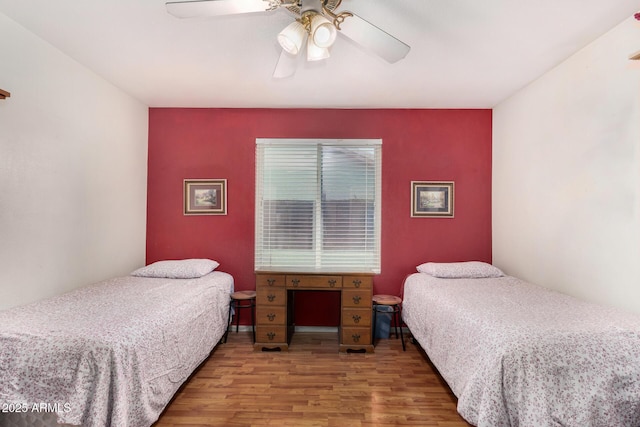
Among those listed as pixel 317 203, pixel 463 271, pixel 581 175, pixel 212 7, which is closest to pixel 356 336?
pixel 463 271

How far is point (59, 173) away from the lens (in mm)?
2424

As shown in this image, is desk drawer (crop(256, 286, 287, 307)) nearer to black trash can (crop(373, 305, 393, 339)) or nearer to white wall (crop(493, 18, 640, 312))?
black trash can (crop(373, 305, 393, 339))

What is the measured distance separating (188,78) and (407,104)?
85.3 inches

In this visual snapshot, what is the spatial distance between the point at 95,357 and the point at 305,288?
5.78 ft

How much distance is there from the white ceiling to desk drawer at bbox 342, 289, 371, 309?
6.23 ft

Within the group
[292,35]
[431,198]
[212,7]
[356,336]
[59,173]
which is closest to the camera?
[212,7]

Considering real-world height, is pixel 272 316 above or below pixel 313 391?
A: above

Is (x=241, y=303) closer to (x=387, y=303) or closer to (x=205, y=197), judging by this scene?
(x=205, y=197)

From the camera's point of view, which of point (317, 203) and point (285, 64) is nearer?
point (285, 64)

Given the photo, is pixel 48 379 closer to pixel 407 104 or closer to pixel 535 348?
pixel 535 348

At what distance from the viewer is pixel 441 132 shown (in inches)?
139

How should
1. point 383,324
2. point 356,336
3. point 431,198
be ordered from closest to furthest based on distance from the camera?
1. point 356,336
2. point 383,324
3. point 431,198

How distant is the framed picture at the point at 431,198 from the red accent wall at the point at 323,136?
0.22ft

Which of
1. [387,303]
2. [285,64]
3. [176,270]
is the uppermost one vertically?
[285,64]
